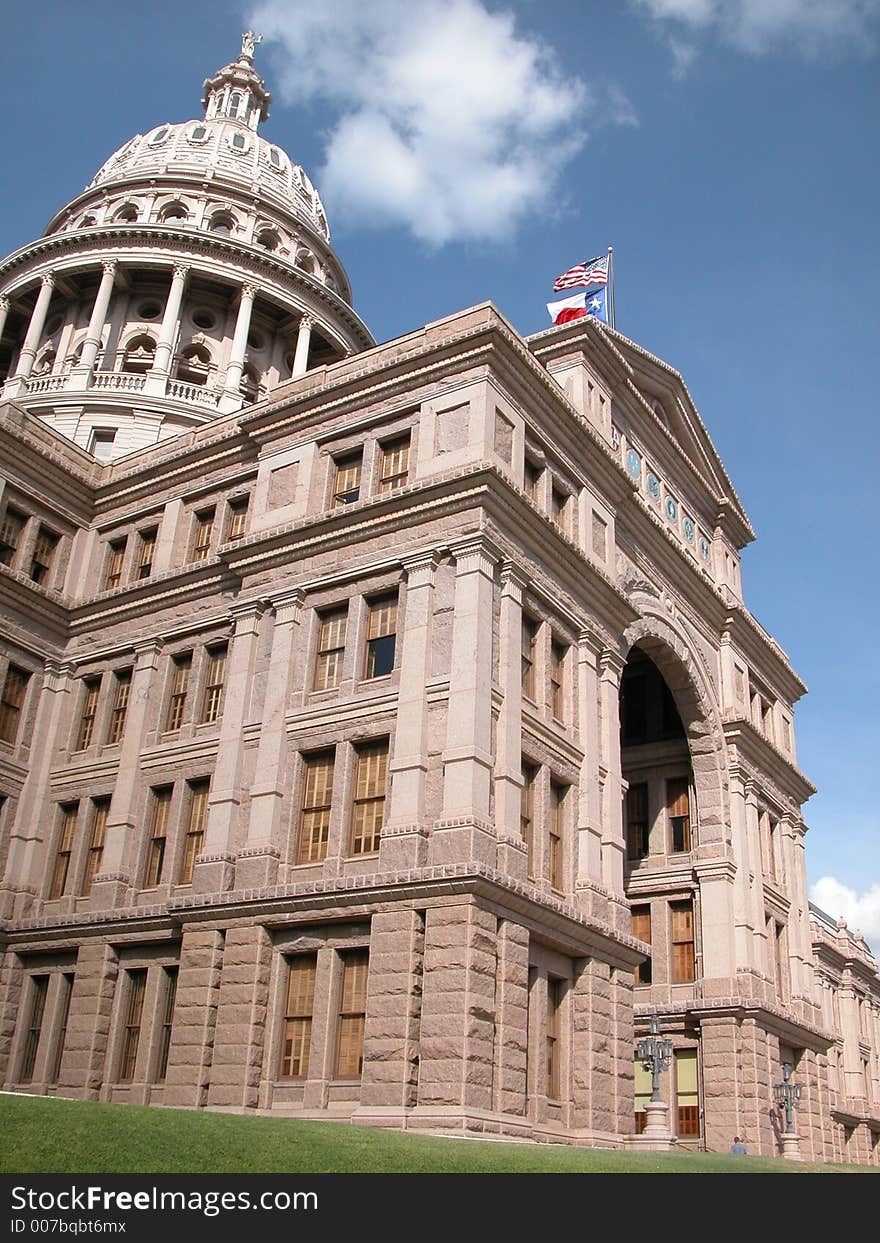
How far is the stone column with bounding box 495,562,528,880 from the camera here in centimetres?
2700

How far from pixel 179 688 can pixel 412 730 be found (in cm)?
1036

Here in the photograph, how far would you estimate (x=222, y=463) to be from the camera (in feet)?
123

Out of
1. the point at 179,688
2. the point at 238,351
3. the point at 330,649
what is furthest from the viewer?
the point at 238,351

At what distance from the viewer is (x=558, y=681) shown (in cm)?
3259

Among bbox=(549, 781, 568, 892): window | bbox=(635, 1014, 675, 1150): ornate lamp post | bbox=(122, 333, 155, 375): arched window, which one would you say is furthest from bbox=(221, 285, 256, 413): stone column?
bbox=(635, 1014, 675, 1150): ornate lamp post

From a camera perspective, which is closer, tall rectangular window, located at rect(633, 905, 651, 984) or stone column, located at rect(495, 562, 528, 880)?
stone column, located at rect(495, 562, 528, 880)

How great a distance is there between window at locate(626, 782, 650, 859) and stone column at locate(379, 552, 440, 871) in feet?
64.6

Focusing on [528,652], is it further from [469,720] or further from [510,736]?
[469,720]

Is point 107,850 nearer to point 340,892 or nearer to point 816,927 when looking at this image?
point 340,892

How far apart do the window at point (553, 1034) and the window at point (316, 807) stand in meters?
6.37

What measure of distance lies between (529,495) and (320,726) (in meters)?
8.29

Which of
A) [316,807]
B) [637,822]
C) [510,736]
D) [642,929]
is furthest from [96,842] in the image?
[637,822]

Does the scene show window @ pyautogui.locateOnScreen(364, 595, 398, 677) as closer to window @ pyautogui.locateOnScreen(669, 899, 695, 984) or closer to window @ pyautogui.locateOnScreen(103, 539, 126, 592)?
window @ pyautogui.locateOnScreen(103, 539, 126, 592)
